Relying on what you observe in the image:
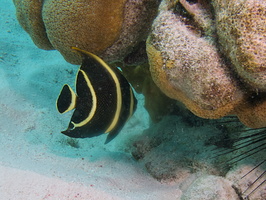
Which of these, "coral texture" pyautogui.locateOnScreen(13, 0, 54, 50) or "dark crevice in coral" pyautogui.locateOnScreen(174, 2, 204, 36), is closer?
"dark crevice in coral" pyautogui.locateOnScreen(174, 2, 204, 36)

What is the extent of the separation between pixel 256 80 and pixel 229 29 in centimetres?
37

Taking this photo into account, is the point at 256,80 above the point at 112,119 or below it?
above

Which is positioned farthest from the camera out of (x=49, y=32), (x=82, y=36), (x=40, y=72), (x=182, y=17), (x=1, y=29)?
(x=1, y=29)

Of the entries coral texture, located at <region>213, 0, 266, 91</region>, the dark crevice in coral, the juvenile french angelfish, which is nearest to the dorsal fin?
the juvenile french angelfish

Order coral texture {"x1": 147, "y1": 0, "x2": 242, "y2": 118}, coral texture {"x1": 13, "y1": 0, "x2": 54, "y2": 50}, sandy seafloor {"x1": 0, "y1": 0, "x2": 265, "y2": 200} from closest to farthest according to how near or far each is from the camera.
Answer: coral texture {"x1": 147, "y1": 0, "x2": 242, "y2": 118} → sandy seafloor {"x1": 0, "y1": 0, "x2": 265, "y2": 200} → coral texture {"x1": 13, "y1": 0, "x2": 54, "y2": 50}

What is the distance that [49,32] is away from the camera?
8.03 feet

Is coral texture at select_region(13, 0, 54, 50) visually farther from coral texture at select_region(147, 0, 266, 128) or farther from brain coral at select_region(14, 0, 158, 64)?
coral texture at select_region(147, 0, 266, 128)

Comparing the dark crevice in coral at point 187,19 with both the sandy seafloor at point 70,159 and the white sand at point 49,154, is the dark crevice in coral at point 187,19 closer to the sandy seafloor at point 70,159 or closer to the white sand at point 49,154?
the sandy seafloor at point 70,159

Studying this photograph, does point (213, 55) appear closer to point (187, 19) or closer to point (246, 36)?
point (246, 36)

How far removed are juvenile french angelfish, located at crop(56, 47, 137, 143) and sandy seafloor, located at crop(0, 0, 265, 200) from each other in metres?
0.60

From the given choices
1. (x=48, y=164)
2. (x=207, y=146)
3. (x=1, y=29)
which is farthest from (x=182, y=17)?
(x=1, y=29)

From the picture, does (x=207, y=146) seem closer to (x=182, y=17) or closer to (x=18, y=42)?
(x=182, y=17)

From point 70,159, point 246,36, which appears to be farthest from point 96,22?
point 70,159

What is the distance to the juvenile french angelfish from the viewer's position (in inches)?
77.0
